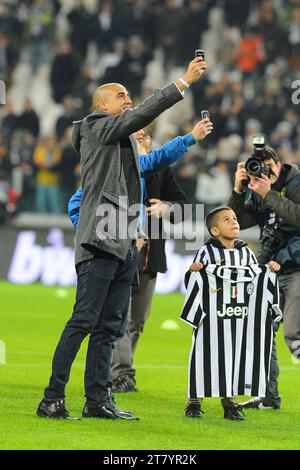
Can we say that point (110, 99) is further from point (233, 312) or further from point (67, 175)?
point (67, 175)

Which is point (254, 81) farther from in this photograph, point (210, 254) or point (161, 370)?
point (210, 254)

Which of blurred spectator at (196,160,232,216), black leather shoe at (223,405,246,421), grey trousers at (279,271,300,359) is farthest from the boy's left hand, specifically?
blurred spectator at (196,160,232,216)

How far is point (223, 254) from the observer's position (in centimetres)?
859

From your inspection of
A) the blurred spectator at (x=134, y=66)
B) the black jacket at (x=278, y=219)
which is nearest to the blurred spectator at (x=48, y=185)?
the blurred spectator at (x=134, y=66)

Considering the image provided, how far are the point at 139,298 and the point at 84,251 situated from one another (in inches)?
97.3

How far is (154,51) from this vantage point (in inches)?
1038

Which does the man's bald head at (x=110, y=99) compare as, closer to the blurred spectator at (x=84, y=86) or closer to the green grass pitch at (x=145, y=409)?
the green grass pitch at (x=145, y=409)

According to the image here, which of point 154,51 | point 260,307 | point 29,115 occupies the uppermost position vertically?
point 154,51

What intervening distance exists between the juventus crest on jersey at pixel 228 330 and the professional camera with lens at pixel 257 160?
0.60 m

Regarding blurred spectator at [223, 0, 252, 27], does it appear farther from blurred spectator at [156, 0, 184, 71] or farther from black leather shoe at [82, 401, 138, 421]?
black leather shoe at [82, 401, 138, 421]

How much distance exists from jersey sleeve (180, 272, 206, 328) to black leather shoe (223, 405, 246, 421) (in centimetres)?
65

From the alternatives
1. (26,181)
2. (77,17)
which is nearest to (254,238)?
(26,181)

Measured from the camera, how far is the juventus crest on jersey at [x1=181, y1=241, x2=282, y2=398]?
27.5ft

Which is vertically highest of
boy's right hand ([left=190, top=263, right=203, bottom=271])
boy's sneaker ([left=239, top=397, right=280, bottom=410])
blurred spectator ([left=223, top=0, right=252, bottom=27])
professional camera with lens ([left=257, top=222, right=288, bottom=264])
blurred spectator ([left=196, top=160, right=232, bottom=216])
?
blurred spectator ([left=223, top=0, right=252, bottom=27])
